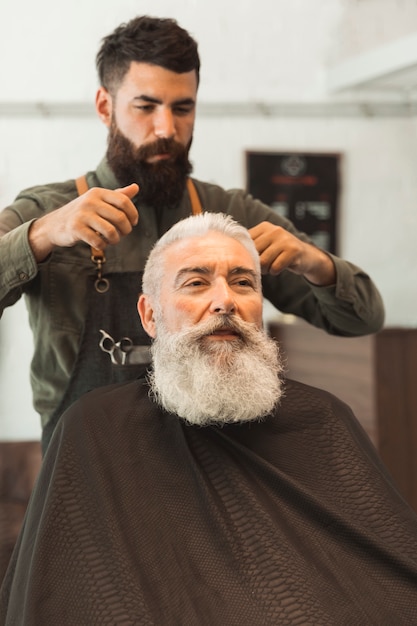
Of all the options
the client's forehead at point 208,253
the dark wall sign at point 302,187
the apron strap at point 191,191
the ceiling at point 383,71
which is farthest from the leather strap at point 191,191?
the dark wall sign at point 302,187

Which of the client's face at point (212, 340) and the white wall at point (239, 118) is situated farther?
the white wall at point (239, 118)

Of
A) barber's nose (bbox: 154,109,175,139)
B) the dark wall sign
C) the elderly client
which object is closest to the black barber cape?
the elderly client

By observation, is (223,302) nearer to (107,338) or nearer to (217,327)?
(217,327)

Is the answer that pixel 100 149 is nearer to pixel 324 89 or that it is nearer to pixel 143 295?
pixel 324 89

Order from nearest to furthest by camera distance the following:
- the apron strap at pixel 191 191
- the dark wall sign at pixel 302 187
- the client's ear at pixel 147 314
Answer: the client's ear at pixel 147 314
the apron strap at pixel 191 191
the dark wall sign at pixel 302 187

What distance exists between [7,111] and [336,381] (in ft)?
7.63

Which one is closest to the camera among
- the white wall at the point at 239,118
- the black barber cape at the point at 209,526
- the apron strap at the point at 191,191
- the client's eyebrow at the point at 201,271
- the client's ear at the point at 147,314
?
the black barber cape at the point at 209,526

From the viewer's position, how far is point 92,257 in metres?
2.75

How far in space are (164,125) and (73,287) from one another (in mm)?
572

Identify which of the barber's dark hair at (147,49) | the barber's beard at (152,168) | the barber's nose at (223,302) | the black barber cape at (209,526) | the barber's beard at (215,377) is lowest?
the black barber cape at (209,526)

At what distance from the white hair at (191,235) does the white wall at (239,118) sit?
234 cm

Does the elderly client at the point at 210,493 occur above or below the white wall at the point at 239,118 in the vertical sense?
below

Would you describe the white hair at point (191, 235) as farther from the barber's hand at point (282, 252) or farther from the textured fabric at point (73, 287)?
the textured fabric at point (73, 287)

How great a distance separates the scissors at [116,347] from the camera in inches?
107
